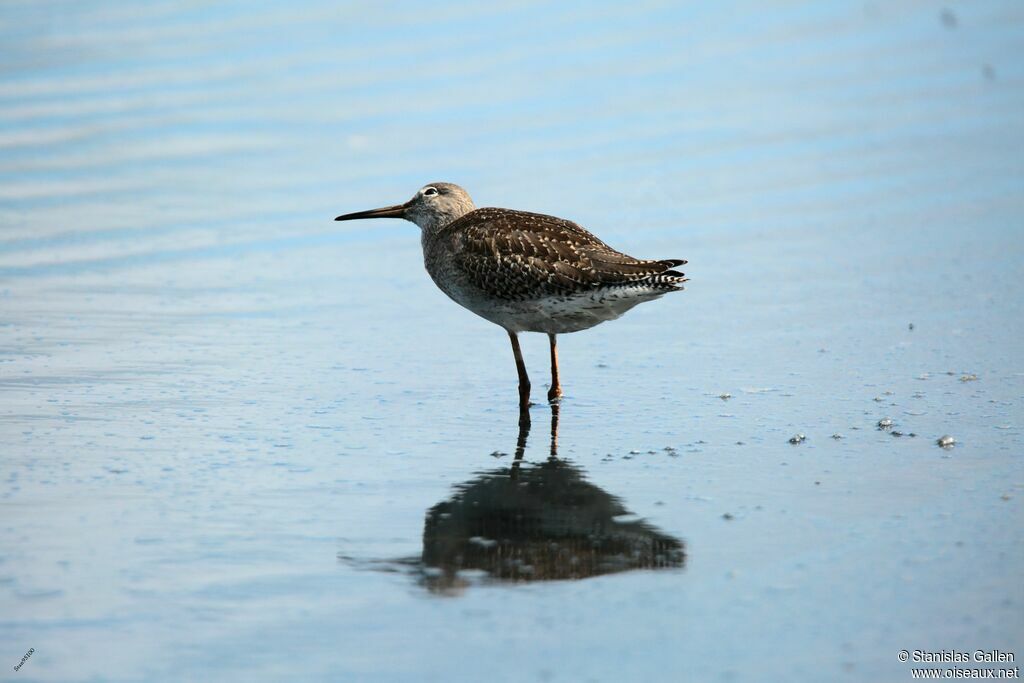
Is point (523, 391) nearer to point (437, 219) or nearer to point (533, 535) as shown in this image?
point (437, 219)

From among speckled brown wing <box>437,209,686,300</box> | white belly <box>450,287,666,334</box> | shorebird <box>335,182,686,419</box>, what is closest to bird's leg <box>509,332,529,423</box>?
shorebird <box>335,182,686,419</box>

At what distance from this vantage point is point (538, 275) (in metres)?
8.62

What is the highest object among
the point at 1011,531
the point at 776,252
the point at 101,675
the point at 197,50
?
the point at 197,50

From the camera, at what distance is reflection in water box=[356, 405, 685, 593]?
18.9 ft

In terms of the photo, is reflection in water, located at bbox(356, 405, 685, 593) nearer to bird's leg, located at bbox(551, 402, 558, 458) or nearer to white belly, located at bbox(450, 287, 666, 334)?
bird's leg, located at bbox(551, 402, 558, 458)

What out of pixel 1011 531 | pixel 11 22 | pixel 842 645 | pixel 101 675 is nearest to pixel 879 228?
→ pixel 1011 531

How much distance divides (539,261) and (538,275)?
0.32 ft

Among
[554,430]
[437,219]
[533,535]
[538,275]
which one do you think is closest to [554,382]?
[538,275]

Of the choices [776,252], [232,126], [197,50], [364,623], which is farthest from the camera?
[197,50]

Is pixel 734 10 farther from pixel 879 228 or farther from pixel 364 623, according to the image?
pixel 364 623

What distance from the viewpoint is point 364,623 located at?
527cm

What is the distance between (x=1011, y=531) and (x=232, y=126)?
10.7 meters

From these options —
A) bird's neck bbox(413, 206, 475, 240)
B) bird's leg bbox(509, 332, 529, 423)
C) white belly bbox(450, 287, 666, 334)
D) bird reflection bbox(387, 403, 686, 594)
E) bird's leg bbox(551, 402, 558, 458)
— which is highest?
bird's neck bbox(413, 206, 475, 240)

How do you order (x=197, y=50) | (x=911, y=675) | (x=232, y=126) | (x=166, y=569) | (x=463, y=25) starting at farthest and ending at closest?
(x=463, y=25), (x=197, y=50), (x=232, y=126), (x=166, y=569), (x=911, y=675)
